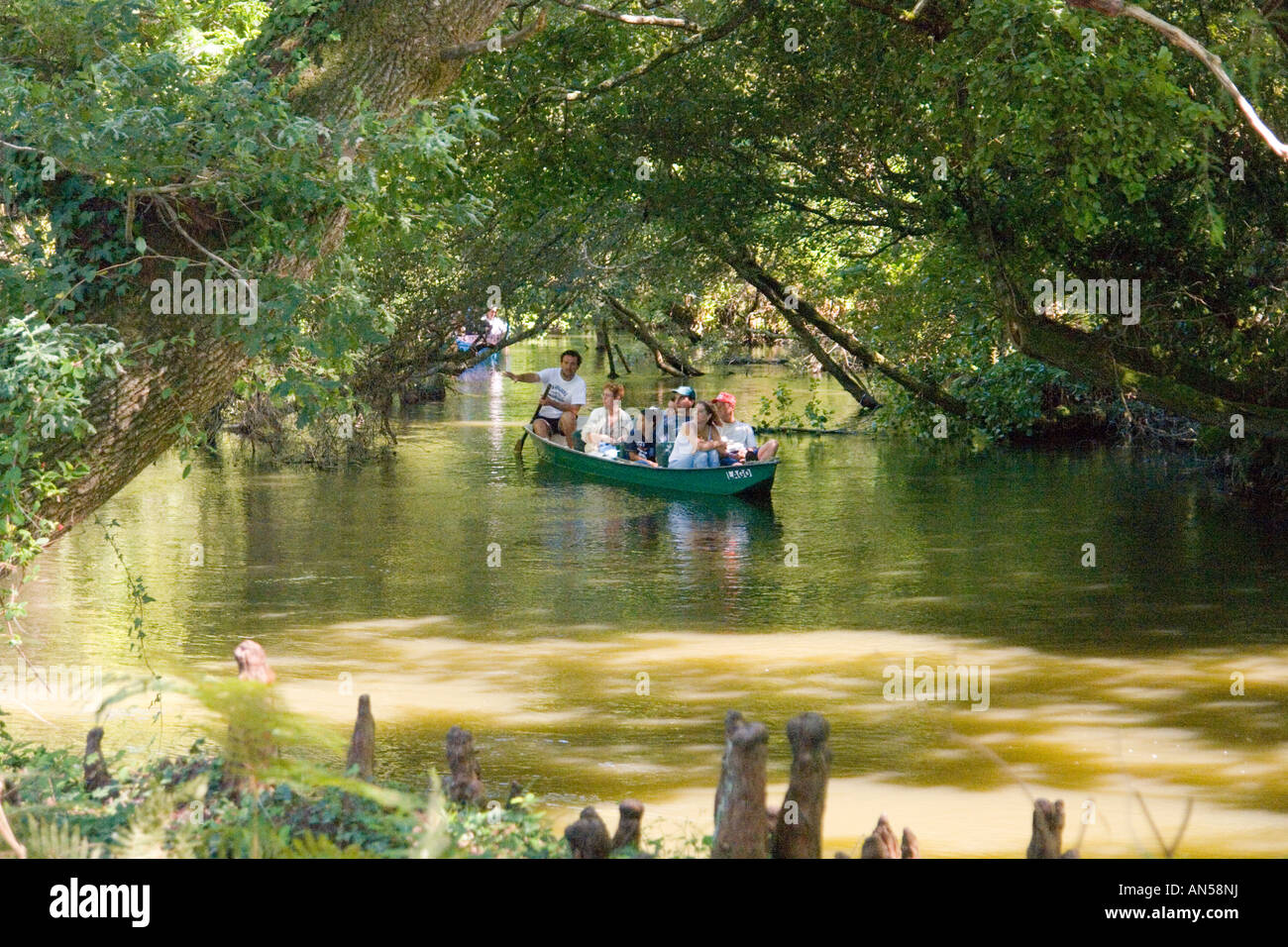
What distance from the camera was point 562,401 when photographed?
20.4 m

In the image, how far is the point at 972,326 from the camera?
18609 mm

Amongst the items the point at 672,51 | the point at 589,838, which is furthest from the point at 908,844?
the point at 672,51

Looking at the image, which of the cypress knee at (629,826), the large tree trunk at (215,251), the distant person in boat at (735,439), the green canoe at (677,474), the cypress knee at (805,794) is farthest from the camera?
the distant person in boat at (735,439)

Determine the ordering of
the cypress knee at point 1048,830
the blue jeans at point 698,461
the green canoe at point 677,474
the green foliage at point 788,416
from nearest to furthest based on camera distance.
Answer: the cypress knee at point 1048,830
the green canoe at point 677,474
the blue jeans at point 698,461
the green foliage at point 788,416

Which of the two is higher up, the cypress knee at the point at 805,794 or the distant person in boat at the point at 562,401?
the distant person in boat at the point at 562,401

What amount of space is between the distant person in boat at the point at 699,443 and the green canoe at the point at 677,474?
218mm

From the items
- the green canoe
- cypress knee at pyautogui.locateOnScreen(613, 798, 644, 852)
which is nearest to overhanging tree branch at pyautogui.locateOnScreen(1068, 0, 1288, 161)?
cypress knee at pyautogui.locateOnScreen(613, 798, 644, 852)

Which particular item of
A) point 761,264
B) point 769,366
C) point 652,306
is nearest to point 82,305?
point 761,264

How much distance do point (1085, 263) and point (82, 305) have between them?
10.4 m

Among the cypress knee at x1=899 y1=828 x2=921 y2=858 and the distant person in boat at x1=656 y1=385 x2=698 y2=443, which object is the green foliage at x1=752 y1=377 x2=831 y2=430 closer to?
the distant person in boat at x1=656 y1=385 x2=698 y2=443

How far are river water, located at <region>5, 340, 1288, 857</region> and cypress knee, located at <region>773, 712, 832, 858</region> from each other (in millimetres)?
1257

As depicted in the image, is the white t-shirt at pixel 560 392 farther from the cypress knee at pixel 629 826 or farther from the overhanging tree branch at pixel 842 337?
the cypress knee at pixel 629 826

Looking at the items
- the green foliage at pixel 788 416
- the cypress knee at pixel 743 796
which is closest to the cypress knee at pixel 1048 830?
the cypress knee at pixel 743 796

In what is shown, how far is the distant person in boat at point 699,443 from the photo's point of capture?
1734 centimetres
